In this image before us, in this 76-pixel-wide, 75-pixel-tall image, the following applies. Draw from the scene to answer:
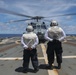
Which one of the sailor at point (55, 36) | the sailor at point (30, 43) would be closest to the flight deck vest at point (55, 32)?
the sailor at point (55, 36)

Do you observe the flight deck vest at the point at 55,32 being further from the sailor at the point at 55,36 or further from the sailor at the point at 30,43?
the sailor at the point at 30,43

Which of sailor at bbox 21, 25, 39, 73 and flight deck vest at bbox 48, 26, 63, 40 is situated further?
flight deck vest at bbox 48, 26, 63, 40

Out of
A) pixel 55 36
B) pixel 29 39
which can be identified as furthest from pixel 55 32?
pixel 29 39

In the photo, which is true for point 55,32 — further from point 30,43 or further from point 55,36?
point 30,43

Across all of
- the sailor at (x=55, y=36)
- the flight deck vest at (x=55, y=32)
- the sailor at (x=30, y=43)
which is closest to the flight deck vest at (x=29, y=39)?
the sailor at (x=30, y=43)

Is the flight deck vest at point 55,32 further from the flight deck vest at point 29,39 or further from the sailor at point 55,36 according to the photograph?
the flight deck vest at point 29,39

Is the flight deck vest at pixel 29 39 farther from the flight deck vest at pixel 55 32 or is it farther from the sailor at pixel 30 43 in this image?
the flight deck vest at pixel 55 32

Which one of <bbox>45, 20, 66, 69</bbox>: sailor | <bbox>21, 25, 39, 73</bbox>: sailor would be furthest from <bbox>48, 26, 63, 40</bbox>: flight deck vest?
<bbox>21, 25, 39, 73</bbox>: sailor

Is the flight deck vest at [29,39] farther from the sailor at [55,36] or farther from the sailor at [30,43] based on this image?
the sailor at [55,36]

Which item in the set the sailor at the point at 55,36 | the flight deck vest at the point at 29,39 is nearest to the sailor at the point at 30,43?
the flight deck vest at the point at 29,39

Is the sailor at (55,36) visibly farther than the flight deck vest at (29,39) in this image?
Yes

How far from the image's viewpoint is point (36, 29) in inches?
1153

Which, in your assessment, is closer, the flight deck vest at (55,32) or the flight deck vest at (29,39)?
the flight deck vest at (29,39)

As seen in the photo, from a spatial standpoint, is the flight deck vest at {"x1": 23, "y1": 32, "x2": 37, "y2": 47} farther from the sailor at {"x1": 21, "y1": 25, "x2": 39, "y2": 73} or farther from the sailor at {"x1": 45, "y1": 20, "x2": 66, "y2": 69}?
the sailor at {"x1": 45, "y1": 20, "x2": 66, "y2": 69}
